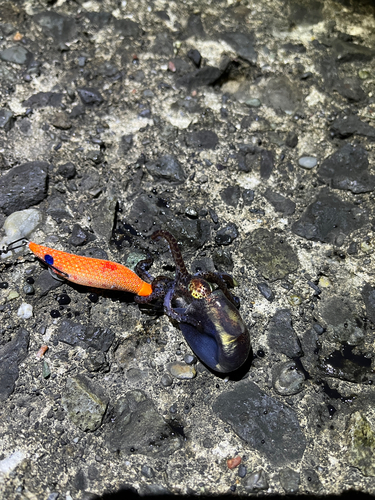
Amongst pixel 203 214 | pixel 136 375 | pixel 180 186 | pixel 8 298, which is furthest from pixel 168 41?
pixel 136 375

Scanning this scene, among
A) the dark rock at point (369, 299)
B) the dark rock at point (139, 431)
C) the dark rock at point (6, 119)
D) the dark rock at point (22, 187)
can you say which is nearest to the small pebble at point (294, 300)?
the dark rock at point (369, 299)

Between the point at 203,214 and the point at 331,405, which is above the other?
the point at 203,214

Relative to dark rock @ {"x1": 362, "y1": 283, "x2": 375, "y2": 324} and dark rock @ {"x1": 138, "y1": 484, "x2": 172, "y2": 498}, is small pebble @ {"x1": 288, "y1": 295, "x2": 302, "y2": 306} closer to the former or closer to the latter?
dark rock @ {"x1": 362, "y1": 283, "x2": 375, "y2": 324}

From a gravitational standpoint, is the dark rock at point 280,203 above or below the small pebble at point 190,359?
above

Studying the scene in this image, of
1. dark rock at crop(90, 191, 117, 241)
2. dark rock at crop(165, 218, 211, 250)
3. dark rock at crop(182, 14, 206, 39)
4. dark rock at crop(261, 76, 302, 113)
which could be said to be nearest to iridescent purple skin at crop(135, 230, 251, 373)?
dark rock at crop(165, 218, 211, 250)

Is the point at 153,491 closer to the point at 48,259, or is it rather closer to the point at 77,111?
the point at 48,259

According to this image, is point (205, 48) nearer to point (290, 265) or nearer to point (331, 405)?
point (290, 265)

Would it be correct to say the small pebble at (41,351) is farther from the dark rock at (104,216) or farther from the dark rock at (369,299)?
the dark rock at (369,299)
